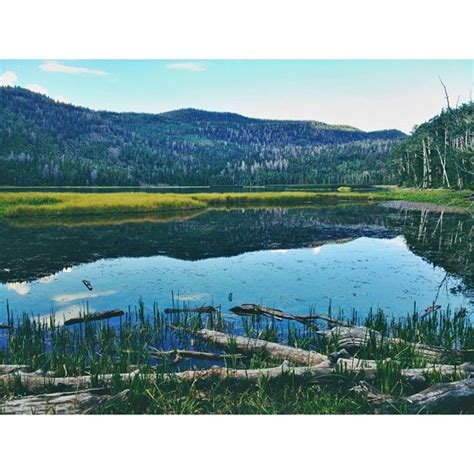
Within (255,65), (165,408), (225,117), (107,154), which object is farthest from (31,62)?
(107,154)

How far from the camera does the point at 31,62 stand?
6422 millimetres

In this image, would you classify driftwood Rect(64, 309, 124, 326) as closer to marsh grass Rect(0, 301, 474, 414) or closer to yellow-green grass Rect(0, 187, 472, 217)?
marsh grass Rect(0, 301, 474, 414)

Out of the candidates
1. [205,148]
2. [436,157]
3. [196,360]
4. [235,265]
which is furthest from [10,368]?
[436,157]

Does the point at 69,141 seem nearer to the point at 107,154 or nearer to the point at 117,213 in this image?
the point at 107,154

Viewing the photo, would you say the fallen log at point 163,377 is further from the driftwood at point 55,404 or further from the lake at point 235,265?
the lake at point 235,265

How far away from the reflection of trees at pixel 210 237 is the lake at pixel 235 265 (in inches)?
1.5

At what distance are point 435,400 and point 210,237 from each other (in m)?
11.2

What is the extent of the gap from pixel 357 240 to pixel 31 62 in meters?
11.6

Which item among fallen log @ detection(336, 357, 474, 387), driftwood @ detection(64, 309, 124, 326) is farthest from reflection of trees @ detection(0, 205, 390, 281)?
fallen log @ detection(336, 357, 474, 387)

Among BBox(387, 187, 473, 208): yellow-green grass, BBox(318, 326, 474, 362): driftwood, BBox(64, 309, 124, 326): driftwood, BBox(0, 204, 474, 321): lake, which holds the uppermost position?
BBox(387, 187, 473, 208): yellow-green grass

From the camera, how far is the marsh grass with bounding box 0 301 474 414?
14.9ft

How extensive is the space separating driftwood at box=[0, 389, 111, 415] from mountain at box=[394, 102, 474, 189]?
831cm

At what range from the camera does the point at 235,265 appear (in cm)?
1064

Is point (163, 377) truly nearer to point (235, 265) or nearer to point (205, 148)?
point (235, 265)
